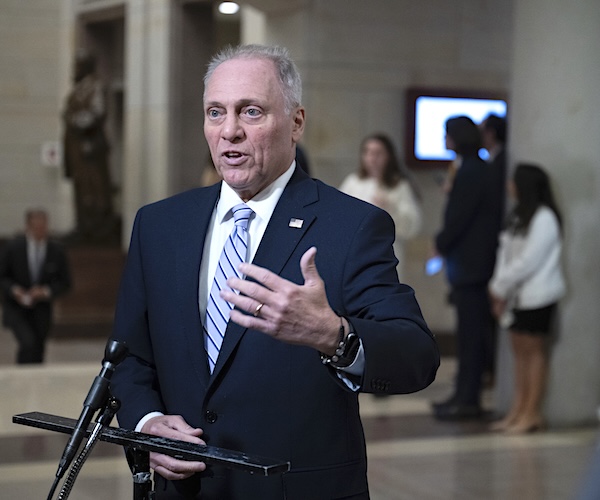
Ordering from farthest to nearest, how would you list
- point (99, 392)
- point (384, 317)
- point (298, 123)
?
point (298, 123) < point (384, 317) < point (99, 392)

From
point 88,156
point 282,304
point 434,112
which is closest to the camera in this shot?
point 282,304

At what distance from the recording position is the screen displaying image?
11609 mm

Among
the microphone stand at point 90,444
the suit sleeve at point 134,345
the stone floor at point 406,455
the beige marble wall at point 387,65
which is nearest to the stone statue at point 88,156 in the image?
the beige marble wall at point 387,65

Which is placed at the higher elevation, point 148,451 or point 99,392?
point 99,392

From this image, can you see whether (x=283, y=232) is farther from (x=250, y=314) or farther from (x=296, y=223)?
(x=250, y=314)

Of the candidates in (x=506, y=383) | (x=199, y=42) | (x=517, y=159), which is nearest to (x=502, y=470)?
(x=506, y=383)

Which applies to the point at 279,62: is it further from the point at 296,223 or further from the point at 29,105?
the point at 29,105

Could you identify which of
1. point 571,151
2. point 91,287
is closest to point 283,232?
point 571,151

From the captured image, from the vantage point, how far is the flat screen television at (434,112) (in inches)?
454

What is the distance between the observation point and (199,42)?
593 inches

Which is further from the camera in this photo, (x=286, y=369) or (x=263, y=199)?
(x=263, y=199)

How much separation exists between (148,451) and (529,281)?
5774mm

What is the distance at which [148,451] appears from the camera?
229 centimetres

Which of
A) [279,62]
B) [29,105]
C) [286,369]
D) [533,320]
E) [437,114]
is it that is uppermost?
[29,105]
